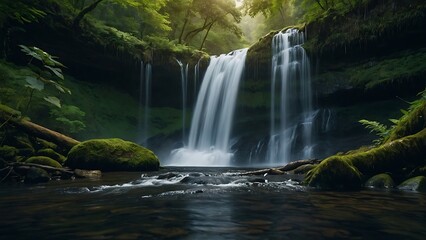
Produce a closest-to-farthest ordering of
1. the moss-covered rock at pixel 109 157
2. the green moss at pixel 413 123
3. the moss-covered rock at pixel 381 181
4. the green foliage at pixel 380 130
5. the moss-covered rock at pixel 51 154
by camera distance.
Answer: the moss-covered rock at pixel 381 181 → the green moss at pixel 413 123 → the green foliage at pixel 380 130 → the moss-covered rock at pixel 109 157 → the moss-covered rock at pixel 51 154

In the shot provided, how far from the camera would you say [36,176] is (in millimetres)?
8508

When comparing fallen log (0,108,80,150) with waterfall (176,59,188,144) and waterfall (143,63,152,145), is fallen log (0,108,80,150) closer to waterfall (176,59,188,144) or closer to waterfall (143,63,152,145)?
waterfall (143,63,152,145)

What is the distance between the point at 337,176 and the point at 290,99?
15.2 metres

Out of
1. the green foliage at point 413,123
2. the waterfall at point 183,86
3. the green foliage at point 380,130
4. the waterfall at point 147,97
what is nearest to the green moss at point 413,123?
the green foliage at point 413,123

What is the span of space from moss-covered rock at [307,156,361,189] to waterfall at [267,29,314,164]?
12.5m

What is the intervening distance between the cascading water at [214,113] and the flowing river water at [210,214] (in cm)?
1544

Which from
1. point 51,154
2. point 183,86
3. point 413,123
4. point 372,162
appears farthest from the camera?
point 183,86

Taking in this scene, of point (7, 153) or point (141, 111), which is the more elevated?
point (141, 111)

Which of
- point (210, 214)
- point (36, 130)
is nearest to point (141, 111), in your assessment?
point (36, 130)

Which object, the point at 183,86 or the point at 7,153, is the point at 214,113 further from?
the point at 7,153

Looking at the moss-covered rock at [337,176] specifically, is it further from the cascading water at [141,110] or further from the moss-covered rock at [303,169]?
the cascading water at [141,110]

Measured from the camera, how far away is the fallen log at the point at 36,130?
10633 millimetres

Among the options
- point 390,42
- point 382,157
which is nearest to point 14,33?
point 382,157

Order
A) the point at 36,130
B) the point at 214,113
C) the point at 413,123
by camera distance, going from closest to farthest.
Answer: the point at 413,123 → the point at 36,130 → the point at 214,113
